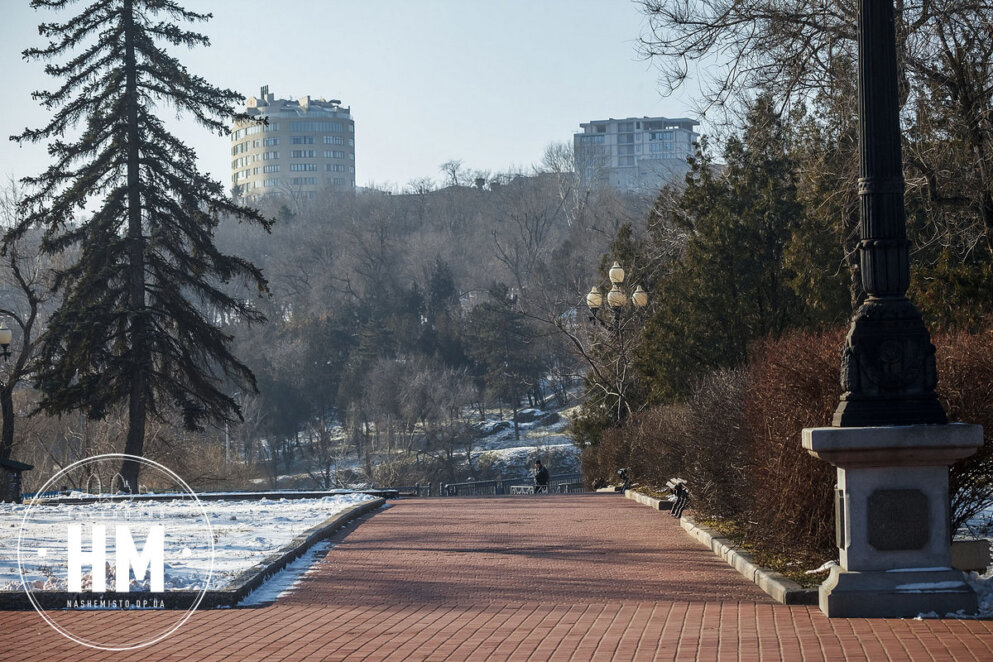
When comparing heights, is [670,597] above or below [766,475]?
below

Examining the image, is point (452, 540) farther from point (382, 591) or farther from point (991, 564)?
point (991, 564)

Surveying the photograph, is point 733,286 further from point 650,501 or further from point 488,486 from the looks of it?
point 488,486

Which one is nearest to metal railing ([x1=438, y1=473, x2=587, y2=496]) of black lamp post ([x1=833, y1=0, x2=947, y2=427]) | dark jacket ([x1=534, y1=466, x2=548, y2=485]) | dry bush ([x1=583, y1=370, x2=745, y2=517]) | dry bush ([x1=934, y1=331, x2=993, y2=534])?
dark jacket ([x1=534, y1=466, x2=548, y2=485])

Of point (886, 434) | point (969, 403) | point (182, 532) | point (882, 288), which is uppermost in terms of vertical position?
point (882, 288)

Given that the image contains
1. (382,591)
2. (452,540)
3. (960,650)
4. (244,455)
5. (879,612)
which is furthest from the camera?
(244,455)

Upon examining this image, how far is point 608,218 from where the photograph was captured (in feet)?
278

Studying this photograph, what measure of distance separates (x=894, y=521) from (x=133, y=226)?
90.3ft

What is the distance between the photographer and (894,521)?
8141 millimetres

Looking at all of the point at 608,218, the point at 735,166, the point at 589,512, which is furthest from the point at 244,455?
the point at 589,512

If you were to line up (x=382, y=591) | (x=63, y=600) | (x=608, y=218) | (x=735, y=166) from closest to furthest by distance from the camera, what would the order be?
(x=63, y=600), (x=382, y=591), (x=735, y=166), (x=608, y=218)

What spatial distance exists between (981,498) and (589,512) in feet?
29.3

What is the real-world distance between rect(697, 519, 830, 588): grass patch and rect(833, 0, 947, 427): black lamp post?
174cm

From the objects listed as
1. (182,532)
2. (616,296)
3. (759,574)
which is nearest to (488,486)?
(616,296)

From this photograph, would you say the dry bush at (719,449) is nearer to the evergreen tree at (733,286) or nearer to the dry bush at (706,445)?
the dry bush at (706,445)
